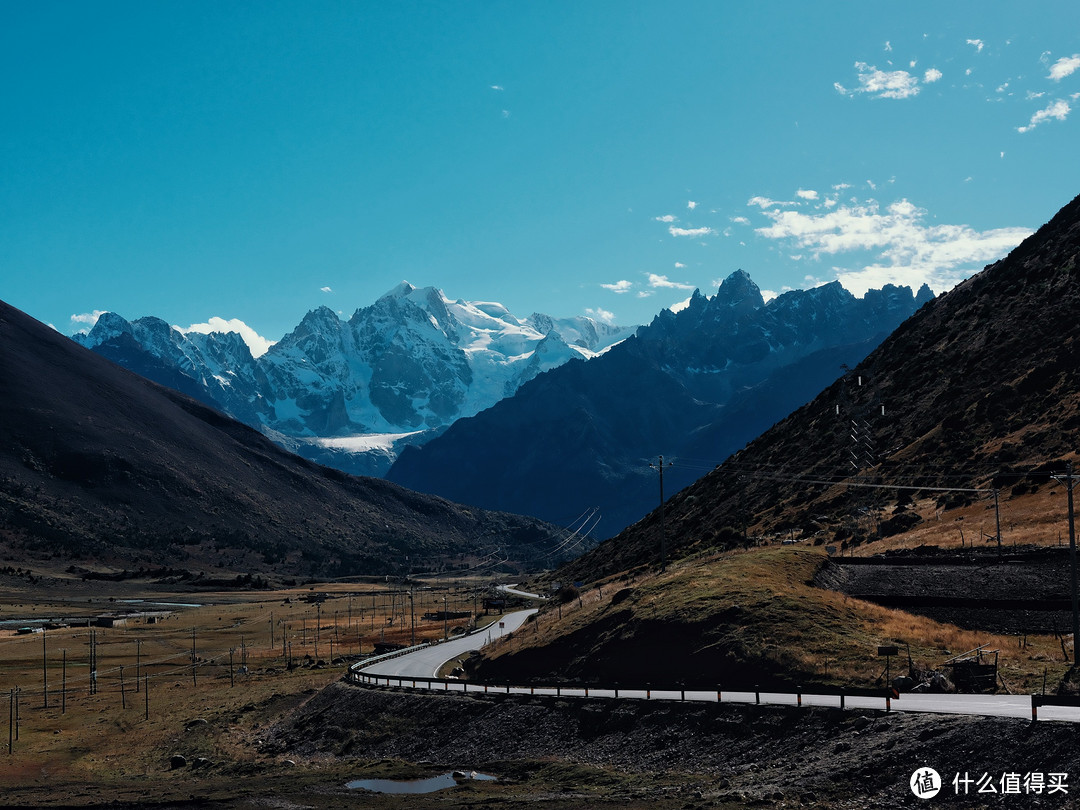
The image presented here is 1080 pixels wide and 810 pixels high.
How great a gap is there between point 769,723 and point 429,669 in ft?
137

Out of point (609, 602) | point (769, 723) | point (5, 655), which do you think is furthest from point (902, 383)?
point (5, 655)

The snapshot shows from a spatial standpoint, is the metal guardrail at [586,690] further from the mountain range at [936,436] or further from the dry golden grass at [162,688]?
the mountain range at [936,436]

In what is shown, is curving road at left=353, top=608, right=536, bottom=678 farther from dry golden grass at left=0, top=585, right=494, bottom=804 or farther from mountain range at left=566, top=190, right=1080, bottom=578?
mountain range at left=566, top=190, right=1080, bottom=578

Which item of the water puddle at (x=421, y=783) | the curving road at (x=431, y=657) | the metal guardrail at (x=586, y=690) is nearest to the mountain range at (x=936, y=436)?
the curving road at (x=431, y=657)

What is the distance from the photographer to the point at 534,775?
4569cm

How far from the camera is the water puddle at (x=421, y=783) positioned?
45938mm

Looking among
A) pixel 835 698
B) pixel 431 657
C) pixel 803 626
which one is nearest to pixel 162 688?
pixel 431 657

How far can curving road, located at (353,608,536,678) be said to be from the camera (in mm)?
77319

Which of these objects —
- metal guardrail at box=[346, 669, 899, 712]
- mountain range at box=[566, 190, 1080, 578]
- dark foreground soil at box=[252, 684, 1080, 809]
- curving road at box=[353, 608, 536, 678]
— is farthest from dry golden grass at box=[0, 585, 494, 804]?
mountain range at box=[566, 190, 1080, 578]

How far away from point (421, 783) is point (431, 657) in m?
41.7

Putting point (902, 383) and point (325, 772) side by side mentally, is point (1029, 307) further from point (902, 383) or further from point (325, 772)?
point (325, 772)

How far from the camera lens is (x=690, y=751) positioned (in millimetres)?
43344

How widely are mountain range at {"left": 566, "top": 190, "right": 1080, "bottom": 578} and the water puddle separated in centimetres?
4656

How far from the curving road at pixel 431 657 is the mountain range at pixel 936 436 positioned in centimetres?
2197
